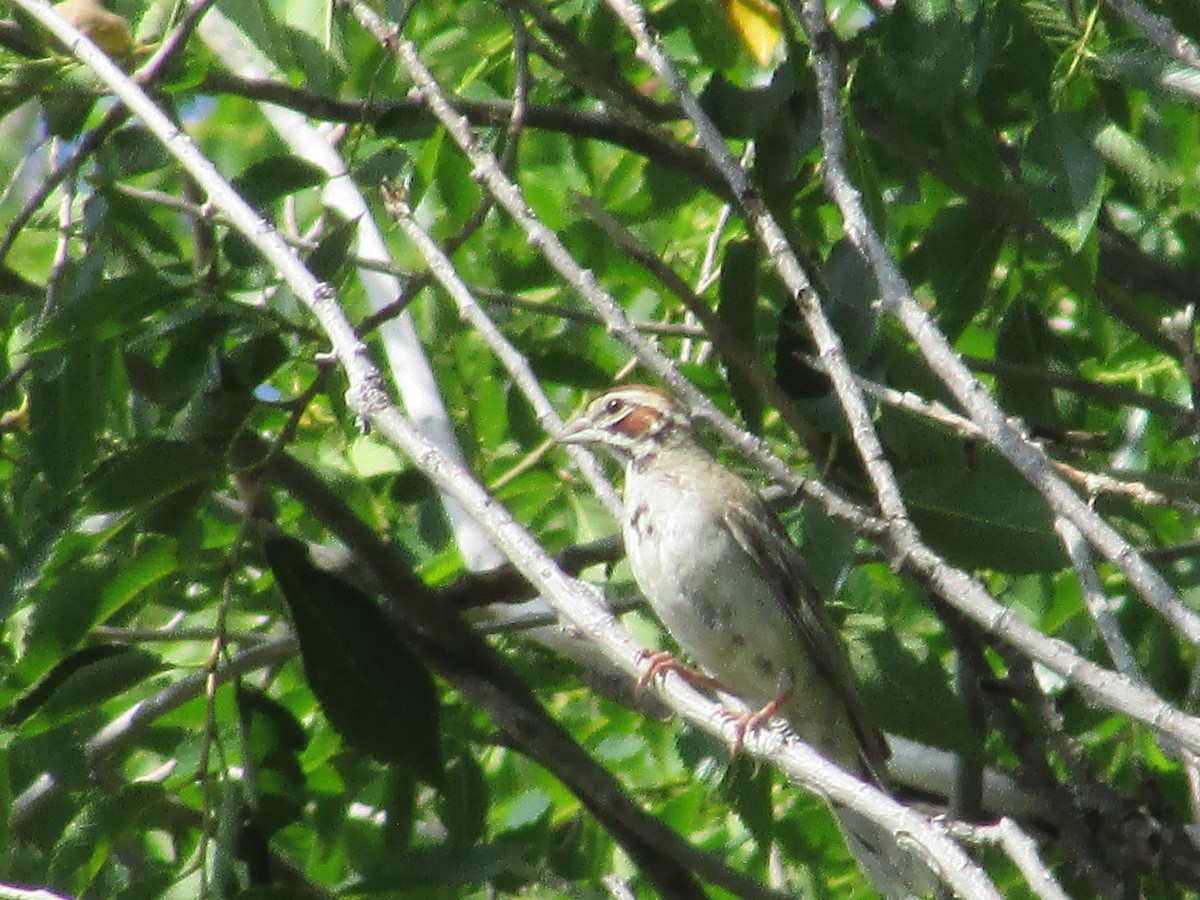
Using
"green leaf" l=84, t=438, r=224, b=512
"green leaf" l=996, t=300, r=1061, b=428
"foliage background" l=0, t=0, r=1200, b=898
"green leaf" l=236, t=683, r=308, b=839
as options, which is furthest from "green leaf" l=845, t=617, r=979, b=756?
"green leaf" l=84, t=438, r=224, b=512

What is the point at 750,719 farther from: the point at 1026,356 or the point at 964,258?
the point at 1026,356

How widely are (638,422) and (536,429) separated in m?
0.40

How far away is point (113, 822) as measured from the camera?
3.98 meters

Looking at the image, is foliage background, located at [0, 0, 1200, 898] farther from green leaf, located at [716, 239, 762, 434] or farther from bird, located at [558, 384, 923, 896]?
bird, located at [558, 384, 923, 896]

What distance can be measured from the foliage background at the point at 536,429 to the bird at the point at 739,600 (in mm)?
133

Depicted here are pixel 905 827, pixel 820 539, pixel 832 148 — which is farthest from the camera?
pixel 820 539

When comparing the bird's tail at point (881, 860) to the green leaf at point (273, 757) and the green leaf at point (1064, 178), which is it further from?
the green leaf at point (1064, 178)

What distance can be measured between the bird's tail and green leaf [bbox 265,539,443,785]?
133 cm

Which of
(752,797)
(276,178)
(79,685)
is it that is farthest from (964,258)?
(79,685)

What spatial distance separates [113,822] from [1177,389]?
358cm

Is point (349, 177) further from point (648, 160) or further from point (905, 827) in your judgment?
point (905, 827)

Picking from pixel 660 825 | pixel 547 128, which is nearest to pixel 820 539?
pixel 660 825

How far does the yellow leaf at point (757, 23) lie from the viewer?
14.9 ft

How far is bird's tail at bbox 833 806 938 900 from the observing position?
4.80m
